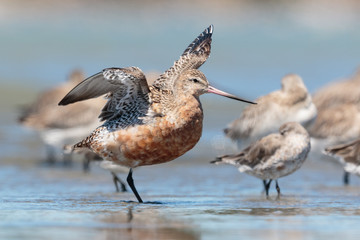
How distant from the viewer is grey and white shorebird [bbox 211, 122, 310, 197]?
10391 mm

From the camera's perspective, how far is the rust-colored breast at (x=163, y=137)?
29.6 feet

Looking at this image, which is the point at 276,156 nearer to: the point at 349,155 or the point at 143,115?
the point at 349,155

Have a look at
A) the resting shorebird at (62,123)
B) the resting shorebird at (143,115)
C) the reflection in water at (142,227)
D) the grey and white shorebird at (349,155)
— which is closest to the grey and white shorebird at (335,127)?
the grey and white shorebird at (349,155)

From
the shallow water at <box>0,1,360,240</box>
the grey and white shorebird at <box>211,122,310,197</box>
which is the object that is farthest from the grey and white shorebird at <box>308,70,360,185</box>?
the grey and white shorebird at <box>211,122,310,197</box>

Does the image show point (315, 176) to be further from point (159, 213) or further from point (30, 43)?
point (30, 43)

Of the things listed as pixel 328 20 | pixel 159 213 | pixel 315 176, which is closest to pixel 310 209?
pixel 159 213

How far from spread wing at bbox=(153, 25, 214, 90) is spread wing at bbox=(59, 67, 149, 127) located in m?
0.62

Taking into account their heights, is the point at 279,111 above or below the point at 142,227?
above

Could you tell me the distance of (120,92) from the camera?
9211mm

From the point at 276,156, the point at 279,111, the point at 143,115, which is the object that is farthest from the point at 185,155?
the point at 143,115

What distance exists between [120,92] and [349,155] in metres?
3.51

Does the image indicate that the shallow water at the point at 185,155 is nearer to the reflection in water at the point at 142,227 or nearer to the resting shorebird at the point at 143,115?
the reflection in water at the point at 142,227

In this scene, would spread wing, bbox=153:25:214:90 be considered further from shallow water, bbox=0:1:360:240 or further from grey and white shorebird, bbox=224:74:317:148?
grey and white shorebird, bbox=224:74:317:148

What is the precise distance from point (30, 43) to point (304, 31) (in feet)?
38.8
